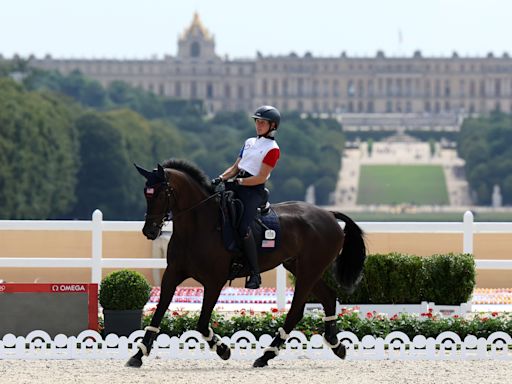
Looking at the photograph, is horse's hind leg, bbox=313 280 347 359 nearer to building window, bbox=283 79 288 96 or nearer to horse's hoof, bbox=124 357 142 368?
horse's hoof, bbox=124 357 142 368

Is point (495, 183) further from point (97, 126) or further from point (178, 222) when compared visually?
point (178, 222)

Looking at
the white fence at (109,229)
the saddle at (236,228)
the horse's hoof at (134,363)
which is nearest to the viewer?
the horse's hoof at (134,363)

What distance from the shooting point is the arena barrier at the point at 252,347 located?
41.1 feet

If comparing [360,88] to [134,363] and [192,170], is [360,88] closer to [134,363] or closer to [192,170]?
[192,170]

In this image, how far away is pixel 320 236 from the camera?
12.9 metres

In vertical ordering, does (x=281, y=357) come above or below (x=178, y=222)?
below

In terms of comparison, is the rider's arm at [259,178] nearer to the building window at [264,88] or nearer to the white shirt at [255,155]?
the white shirt at [255,155]

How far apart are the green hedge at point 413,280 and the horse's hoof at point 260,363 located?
9.70ft

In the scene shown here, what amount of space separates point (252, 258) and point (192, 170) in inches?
29.2

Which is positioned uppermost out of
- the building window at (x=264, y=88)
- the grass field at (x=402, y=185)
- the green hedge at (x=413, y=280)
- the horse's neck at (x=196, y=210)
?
the building window at (x=264, y=88)

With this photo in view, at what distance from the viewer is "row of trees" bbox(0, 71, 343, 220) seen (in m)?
68.4

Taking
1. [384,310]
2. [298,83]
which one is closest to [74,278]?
[384,310]

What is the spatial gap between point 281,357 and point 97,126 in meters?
73.9

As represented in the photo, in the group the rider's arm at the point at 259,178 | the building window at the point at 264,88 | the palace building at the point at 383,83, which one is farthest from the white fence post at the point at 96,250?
the building window at the point at 264,88
